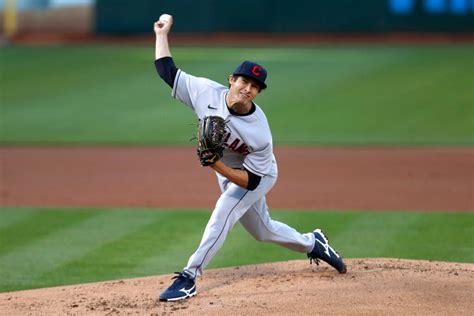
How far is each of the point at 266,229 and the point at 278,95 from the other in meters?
13.1

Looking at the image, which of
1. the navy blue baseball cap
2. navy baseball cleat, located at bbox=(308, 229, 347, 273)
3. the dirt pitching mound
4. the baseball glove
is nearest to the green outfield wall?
the dirt pitching mound

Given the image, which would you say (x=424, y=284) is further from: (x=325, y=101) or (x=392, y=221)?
(x=325, y=101)

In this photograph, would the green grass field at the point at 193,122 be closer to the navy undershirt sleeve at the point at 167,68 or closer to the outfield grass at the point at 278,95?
the outfield grass at the point at 278,95

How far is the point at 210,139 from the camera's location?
22.5ft

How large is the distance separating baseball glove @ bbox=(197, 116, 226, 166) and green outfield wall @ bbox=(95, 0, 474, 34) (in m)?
19.9

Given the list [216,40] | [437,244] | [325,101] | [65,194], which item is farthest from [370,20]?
[437,244]

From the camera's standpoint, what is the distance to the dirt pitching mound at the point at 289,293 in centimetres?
689

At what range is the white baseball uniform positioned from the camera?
729cm

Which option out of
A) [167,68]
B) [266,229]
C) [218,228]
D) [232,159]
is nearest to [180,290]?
[218,228]

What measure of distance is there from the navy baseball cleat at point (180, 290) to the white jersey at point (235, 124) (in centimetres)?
90

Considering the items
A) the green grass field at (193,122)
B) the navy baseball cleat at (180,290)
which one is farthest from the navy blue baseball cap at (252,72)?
the green grass field at (193,122)

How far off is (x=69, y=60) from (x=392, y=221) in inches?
612

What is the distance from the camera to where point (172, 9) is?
27.0 metres

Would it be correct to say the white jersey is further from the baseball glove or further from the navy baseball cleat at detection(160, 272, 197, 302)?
the navy baseball cleat at detection(160, 272, 197, 302)
